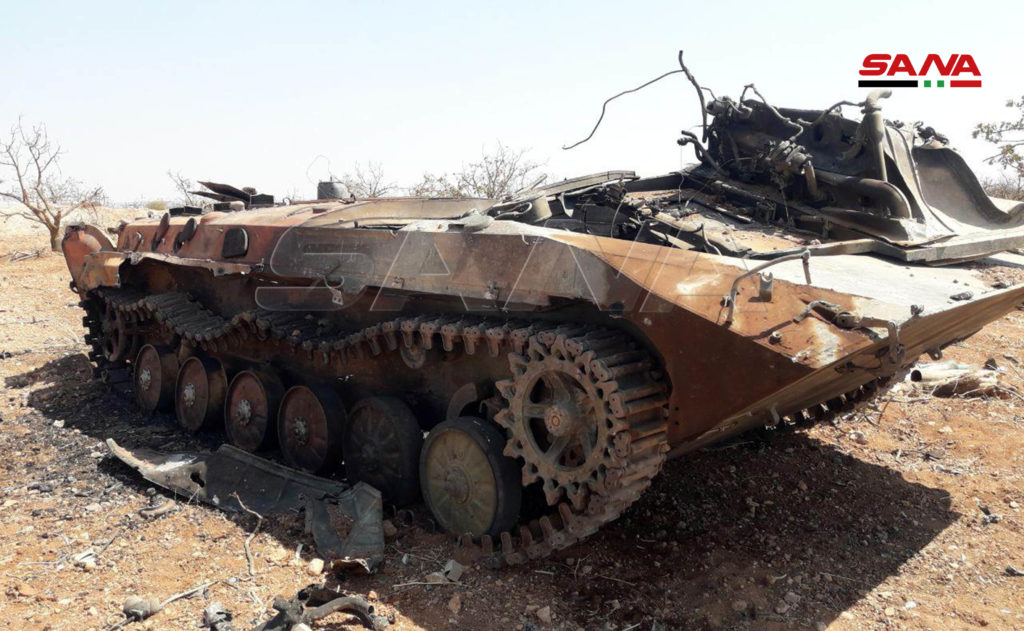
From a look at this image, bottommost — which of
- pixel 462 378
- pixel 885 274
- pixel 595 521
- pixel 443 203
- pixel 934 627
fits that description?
pixel 934 627

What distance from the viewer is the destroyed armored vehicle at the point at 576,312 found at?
4.02m

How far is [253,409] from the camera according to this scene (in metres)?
7.14

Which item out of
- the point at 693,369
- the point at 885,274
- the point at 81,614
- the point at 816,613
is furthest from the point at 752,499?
the point at 81,614

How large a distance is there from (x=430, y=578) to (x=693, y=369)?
192cm

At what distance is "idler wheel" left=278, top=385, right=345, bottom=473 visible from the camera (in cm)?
641

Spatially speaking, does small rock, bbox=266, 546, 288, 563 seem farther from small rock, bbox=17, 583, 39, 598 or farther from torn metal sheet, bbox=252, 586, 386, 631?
small rock, bbox=17, 583, 39, 598

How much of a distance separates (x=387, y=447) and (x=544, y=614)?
1933 millimetres

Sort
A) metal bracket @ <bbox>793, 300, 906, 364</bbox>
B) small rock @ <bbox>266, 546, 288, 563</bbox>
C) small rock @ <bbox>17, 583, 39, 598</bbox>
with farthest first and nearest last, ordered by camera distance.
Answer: small rock @ <bbox>266, 546, 288, 563</bbox> < small rock @ <bbox>17, 583, 39, 598</bbox> < metal bracket @ <bbox>793, 300, 906, 364</bbox>

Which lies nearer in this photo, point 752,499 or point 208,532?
point 208,532

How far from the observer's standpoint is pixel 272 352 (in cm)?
717

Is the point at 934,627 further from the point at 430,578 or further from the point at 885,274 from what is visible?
the point at 430,578

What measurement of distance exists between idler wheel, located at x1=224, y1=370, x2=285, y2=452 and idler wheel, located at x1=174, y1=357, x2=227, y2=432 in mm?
254

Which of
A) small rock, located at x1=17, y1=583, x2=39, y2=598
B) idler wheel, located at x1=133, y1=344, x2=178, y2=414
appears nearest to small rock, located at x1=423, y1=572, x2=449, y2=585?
small rock, located at x1=17, y1=583, x2=39, y2=598

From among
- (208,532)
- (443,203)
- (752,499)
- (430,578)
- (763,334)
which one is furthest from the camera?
(443,203)
